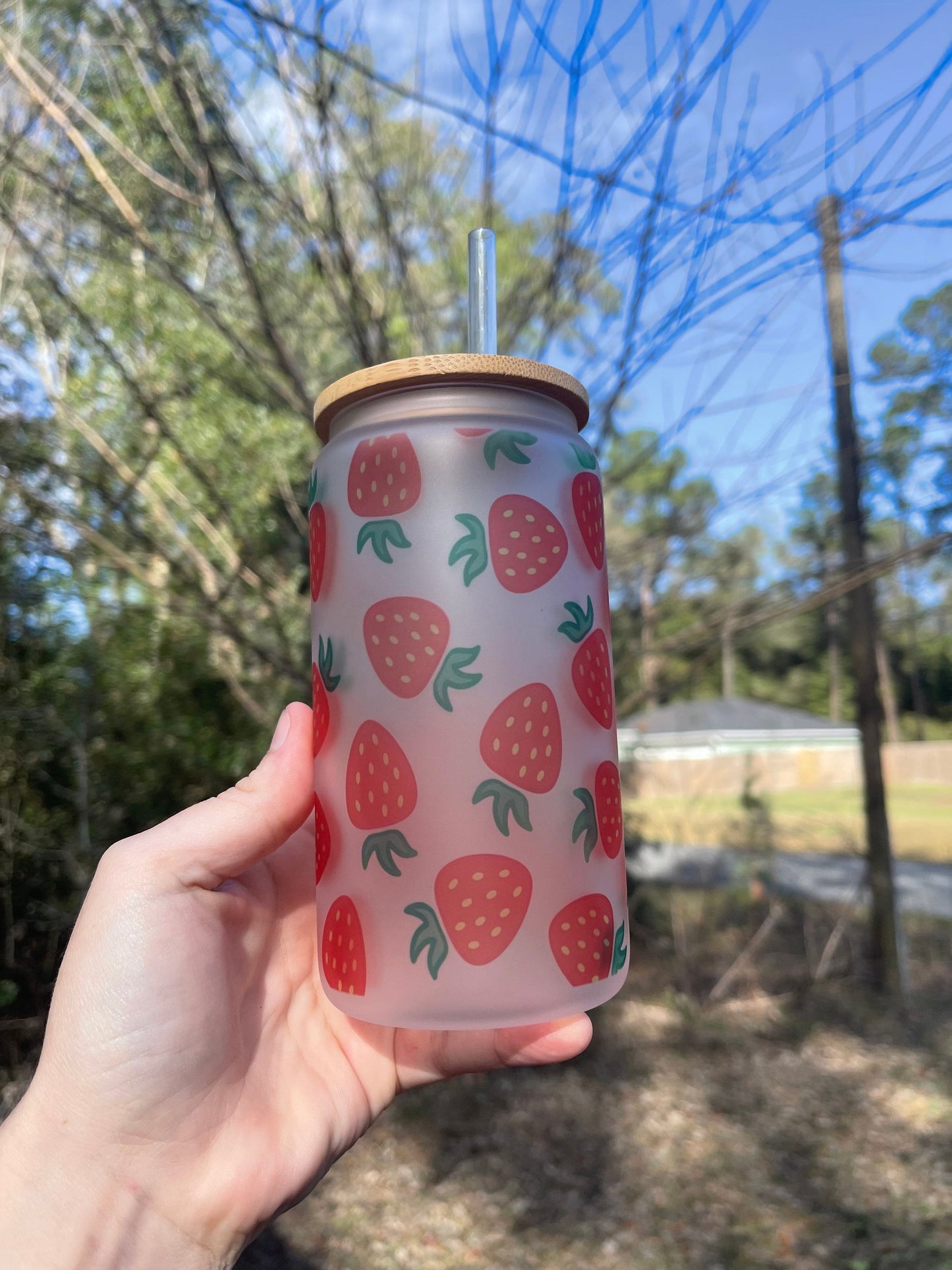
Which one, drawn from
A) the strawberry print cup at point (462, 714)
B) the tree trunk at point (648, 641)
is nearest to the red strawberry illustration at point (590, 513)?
the strawberry print cup at point (462, 714)

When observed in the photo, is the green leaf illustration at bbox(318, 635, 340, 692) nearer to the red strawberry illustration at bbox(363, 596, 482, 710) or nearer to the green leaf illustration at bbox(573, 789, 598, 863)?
the red strawberry illustration at bbox(363, 596, 482, 710)

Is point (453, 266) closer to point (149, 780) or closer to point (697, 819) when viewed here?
point (149, 780)

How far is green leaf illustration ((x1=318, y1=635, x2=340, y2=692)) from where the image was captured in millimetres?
1161

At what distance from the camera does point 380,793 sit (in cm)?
107

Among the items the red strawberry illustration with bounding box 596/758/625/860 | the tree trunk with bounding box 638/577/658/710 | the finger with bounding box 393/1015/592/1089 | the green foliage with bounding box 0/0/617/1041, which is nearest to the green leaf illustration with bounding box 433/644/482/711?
the red strawberry illustration with bounding box 596/758/625/860

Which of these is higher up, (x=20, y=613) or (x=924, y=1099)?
(x=20, y=613)

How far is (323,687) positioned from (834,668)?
12651 millimetres

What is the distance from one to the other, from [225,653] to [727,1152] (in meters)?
3.11

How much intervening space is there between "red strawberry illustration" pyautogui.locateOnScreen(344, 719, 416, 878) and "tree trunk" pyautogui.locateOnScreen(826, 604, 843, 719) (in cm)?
→ 679

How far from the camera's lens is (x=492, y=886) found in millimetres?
1031

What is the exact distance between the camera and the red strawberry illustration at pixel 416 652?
3.46ft

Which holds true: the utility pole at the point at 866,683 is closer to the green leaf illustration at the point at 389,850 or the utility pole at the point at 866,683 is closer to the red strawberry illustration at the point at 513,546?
the red strawberry illustration at the point at 513,546

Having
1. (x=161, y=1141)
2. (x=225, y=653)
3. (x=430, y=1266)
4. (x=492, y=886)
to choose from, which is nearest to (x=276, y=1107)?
(x=161, y=1141)

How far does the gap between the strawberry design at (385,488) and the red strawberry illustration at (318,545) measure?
0.10m
